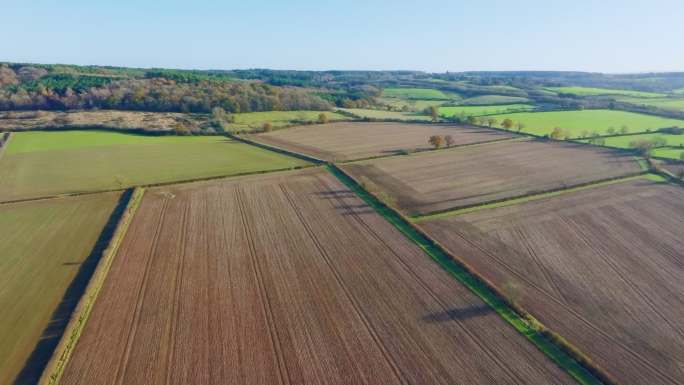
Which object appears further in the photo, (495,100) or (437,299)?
(495,100)

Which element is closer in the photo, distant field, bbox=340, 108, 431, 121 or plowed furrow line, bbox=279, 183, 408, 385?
plowed furrow line, bbox=279, 183, 408, 385

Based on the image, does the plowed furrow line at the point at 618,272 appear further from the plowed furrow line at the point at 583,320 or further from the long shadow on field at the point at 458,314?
the long shadow on field at the point at 458,314

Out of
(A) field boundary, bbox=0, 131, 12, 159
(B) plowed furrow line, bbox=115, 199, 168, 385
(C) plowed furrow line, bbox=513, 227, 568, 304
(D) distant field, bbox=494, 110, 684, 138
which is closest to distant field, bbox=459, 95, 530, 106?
(D) distant field, bbox=494, 110, 684, 138

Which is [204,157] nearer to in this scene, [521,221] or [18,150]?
[18,150]

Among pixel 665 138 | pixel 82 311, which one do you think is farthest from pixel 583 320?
pixel 665 138

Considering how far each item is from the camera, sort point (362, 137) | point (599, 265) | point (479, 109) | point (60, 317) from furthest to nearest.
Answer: point (479, 109), point (362, 137), point (599, 265), point (60, 317)

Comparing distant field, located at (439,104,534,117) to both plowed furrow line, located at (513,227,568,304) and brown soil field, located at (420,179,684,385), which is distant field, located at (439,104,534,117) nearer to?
brown soil field, located at (420,179,684,385)

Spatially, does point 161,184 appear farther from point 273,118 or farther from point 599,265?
point 273,118
